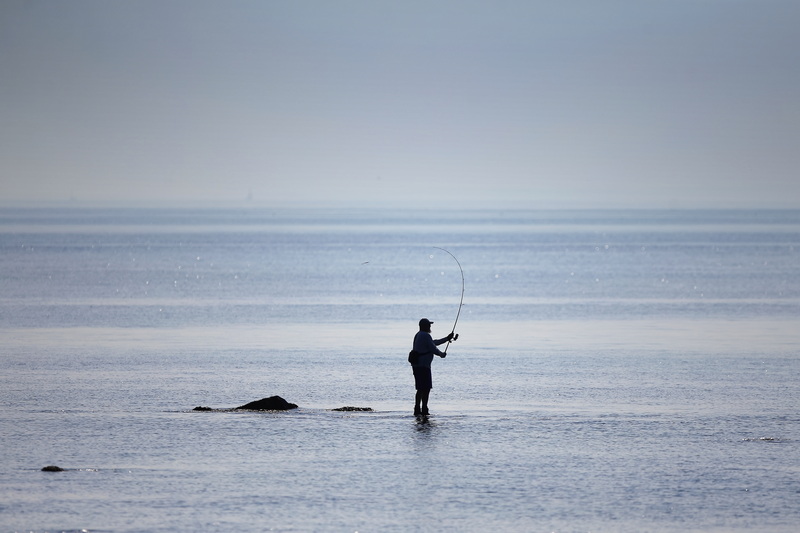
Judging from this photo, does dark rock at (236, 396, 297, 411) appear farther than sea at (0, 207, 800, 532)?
Yes

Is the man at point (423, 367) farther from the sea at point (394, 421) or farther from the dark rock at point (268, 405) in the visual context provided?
the dark rock at point (268, 405)

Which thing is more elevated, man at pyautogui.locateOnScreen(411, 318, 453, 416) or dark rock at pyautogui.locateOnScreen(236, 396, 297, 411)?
man at pyautogui.locateOnScreen(411, 318, 453, 416)

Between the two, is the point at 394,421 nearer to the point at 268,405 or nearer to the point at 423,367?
the point at 423,367

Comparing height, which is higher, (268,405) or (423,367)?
(423,367)

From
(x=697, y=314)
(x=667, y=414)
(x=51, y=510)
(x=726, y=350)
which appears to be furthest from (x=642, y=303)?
(x=51, y=510)

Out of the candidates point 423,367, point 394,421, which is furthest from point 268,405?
point 423,367

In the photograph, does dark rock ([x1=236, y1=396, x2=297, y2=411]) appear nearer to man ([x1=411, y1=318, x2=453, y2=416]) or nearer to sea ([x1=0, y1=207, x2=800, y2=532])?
sea ([x1=0, y1=207, x2=800, y2=532])

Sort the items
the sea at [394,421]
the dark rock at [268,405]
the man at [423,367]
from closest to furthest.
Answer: the sea at [394,421], the man at [423,367], the dark rock at [268,405]

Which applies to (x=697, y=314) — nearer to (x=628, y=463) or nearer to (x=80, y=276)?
(x=628, y=463)

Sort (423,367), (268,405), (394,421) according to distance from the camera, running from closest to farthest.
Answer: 1. (394,421)
2. (423,367)
3. (268,405)

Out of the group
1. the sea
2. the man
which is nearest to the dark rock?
the sea

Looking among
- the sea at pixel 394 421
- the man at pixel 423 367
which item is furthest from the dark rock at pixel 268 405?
the man at pixel 423 367

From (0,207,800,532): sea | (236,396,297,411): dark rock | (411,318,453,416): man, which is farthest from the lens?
(236,396,297,411): dark rock

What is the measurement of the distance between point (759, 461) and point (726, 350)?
15.0 meters
